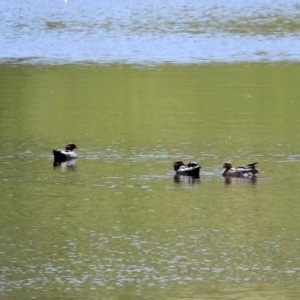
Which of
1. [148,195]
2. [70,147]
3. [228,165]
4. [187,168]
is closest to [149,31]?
[70,147]

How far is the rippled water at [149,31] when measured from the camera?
55.7 m

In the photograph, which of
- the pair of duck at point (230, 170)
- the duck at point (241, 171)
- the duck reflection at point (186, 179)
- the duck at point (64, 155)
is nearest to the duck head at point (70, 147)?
the duck at point (64, 155)

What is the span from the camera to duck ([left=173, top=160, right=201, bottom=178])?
2780cm

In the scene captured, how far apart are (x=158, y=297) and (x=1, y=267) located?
296 centimetres

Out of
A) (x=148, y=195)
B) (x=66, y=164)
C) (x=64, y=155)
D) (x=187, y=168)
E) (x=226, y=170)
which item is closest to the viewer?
(x=148, y=195)

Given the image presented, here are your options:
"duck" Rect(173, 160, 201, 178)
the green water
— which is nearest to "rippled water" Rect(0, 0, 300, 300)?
the green water

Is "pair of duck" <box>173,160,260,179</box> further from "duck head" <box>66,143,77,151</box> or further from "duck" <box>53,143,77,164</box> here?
"duck head" <box>66,143,77,151</box>

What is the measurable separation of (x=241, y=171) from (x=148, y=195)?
2514 millimetres

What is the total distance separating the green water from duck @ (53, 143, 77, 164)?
0.30 meters

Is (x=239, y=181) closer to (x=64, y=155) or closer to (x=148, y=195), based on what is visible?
(x=148, y=195)

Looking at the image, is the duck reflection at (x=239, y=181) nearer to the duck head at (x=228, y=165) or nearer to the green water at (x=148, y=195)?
the green water at (x=148, y=195)

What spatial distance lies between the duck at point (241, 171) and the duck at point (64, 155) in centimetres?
390

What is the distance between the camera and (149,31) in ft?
216

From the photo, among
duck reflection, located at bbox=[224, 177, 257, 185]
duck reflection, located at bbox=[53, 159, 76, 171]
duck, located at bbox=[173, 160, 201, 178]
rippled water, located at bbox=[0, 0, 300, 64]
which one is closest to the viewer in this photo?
duck reflection, located at bbox=[224, 177, 257, 185]
